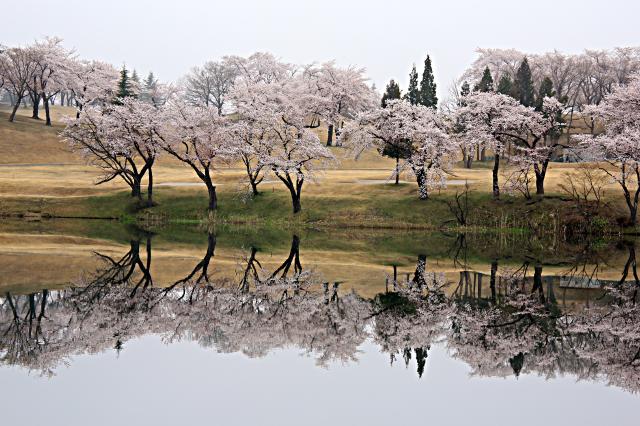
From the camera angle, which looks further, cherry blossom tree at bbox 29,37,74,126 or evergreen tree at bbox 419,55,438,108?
cherry blossom tree at bbox 29,37,74,126

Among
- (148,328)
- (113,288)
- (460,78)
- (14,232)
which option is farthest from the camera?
(460,78)

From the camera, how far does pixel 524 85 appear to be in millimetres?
101688

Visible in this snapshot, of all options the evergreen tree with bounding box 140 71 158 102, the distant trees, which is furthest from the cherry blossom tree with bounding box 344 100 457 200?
the evergreen tree with bounding box 140 71 158 102

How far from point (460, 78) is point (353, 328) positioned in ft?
404

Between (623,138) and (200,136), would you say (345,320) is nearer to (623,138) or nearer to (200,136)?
(623,138)


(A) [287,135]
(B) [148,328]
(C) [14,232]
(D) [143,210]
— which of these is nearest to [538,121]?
(A) [287,135]

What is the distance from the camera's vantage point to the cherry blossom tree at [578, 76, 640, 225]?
55.2 metres

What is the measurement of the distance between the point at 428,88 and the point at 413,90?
2.59m

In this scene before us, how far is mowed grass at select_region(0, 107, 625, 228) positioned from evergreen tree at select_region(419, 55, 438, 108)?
2026 cm

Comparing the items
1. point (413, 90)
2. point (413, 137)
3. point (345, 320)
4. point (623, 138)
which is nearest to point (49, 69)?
point (413, 90)

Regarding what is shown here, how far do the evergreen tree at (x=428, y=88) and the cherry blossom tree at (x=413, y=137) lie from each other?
114 ft

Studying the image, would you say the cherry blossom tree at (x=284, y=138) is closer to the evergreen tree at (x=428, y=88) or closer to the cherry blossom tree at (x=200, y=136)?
the cherry blossom tree at (x=200, y=136)

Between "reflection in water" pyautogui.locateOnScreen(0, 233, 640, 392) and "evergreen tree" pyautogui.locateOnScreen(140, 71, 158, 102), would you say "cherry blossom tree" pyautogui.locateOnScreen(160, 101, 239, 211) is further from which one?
"evergreen tree" pyautogui.locateOnScreen(140, 71, 158, 102)

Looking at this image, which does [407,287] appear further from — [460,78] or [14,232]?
[460,78]
